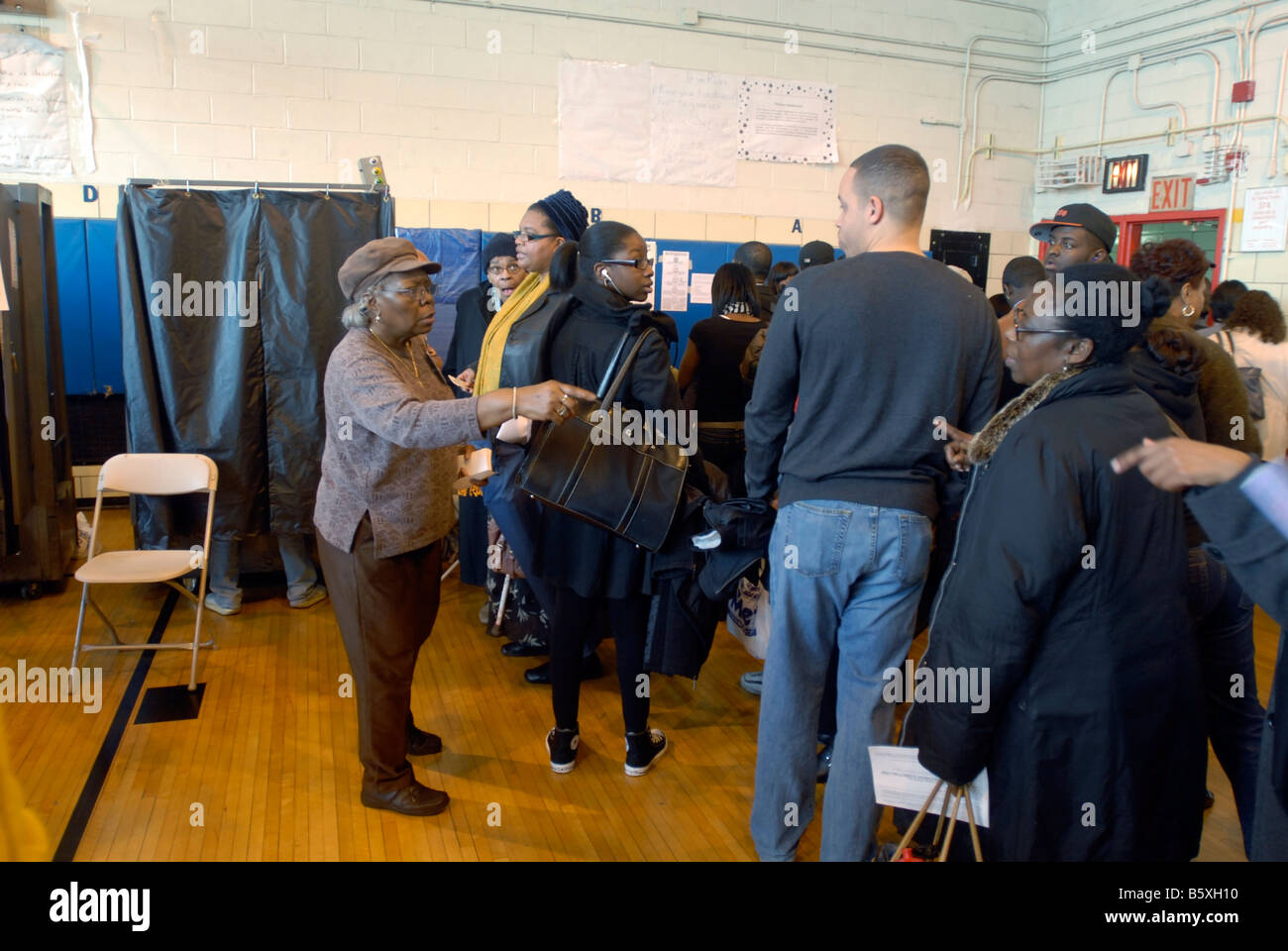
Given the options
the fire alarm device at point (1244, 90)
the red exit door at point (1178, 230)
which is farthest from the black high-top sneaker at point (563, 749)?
the fire alarm device at point (1244, 90)

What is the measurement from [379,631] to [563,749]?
0.76 meters

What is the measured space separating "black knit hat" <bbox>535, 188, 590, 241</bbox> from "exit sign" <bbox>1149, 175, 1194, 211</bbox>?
509 centimetres

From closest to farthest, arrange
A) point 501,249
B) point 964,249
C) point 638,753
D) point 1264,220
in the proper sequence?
point 638,753
point 501,249
point 1264,220
point 964,249

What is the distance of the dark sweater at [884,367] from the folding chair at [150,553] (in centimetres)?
265

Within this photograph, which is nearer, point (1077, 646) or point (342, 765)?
point (1077, 646)

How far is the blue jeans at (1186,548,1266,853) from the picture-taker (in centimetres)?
220

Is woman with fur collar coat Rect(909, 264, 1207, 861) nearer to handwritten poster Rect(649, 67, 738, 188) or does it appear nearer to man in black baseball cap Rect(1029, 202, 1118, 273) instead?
man in black baseball cap Rect(1029, 202, 1118, 273)

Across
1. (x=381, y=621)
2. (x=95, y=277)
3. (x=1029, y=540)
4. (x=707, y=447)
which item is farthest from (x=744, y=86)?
(x=1029, y=540)

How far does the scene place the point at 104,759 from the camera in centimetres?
293

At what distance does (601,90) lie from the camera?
6.26 m

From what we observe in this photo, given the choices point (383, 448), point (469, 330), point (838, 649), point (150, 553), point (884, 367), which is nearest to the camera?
point (884, 367)

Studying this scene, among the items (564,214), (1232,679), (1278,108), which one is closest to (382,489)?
(564,214)

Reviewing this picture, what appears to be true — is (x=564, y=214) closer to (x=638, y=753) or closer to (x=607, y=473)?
(x=607, y=473)
